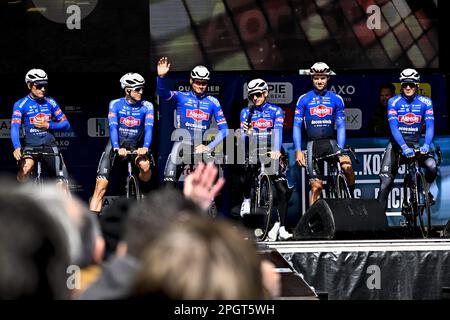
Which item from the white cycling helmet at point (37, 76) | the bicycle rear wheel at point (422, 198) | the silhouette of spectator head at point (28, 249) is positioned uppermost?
the white cycling helmet at point (37, 76)

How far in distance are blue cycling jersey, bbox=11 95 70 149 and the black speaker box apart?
342 cm

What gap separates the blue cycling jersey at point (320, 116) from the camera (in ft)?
33.6

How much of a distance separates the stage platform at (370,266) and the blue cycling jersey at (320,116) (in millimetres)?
2743

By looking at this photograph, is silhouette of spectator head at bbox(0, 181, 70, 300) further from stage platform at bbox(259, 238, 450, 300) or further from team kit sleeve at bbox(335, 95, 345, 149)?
team kit sleeve at bbox(335, 95, 345, 149)

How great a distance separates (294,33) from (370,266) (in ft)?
16.2

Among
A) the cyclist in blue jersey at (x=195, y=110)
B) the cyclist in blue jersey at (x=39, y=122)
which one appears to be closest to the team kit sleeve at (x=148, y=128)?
the cyclist in blue jersey at (x=195, y=110)

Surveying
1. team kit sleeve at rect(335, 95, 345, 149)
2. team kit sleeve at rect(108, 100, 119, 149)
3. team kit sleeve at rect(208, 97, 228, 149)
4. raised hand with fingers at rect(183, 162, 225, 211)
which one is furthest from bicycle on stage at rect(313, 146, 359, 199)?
raised hand with fingers at rect(183, 162, 225, 211)

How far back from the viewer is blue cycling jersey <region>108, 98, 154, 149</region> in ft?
34.0

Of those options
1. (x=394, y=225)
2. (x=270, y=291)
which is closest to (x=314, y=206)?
(x=394, y=225)

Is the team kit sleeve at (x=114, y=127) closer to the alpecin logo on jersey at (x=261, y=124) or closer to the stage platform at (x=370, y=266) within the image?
the alpecin logo on jersey at (x=261, y=124)

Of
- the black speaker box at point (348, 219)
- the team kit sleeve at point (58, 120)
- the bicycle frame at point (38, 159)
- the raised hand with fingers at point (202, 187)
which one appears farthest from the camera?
the team kit sleeve at point (58, 120)

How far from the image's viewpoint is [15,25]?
38.4 ft

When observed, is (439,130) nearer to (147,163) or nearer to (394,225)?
(394,225)

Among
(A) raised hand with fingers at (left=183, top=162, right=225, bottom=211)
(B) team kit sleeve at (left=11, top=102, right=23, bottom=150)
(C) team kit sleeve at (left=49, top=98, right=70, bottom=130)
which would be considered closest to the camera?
(A) raised hand with fingers at (left=183, top=162, right=225, bottom=211)
